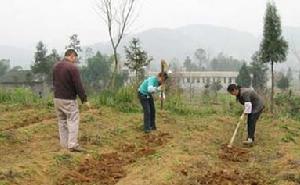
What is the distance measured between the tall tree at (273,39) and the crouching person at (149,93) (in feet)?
27.9

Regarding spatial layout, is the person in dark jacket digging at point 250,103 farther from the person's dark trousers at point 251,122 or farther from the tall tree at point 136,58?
the tall tree at point 136,58

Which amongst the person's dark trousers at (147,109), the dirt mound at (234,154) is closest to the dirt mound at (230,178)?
the dirt mound at (234,154)

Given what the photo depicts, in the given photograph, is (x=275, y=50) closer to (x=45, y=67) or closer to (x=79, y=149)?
(x=79, y=149)

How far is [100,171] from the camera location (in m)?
7.81

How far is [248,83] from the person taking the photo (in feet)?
119

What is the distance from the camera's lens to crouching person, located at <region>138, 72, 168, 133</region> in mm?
10844

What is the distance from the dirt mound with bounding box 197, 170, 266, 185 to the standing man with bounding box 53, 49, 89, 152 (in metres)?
2.48

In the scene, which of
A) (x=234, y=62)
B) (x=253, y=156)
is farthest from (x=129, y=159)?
(x=234, y=62)

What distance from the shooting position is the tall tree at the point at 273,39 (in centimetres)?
1888

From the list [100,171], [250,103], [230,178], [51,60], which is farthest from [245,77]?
[230,178]

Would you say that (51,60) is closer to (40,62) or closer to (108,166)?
(40,62)

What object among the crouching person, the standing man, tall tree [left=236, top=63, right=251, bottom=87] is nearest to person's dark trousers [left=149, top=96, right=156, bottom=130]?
the crouching person

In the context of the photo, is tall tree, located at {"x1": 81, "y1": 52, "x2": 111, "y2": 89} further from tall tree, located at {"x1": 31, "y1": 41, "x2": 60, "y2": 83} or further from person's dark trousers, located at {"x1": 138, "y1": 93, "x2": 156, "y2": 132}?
person's dark trousers, located at {"x1": 138, "y1": 93, "x2": 156, "y2": 132}

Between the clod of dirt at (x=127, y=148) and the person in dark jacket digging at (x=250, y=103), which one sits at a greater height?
the person in dark jacket digging at (x=250, y=103)
